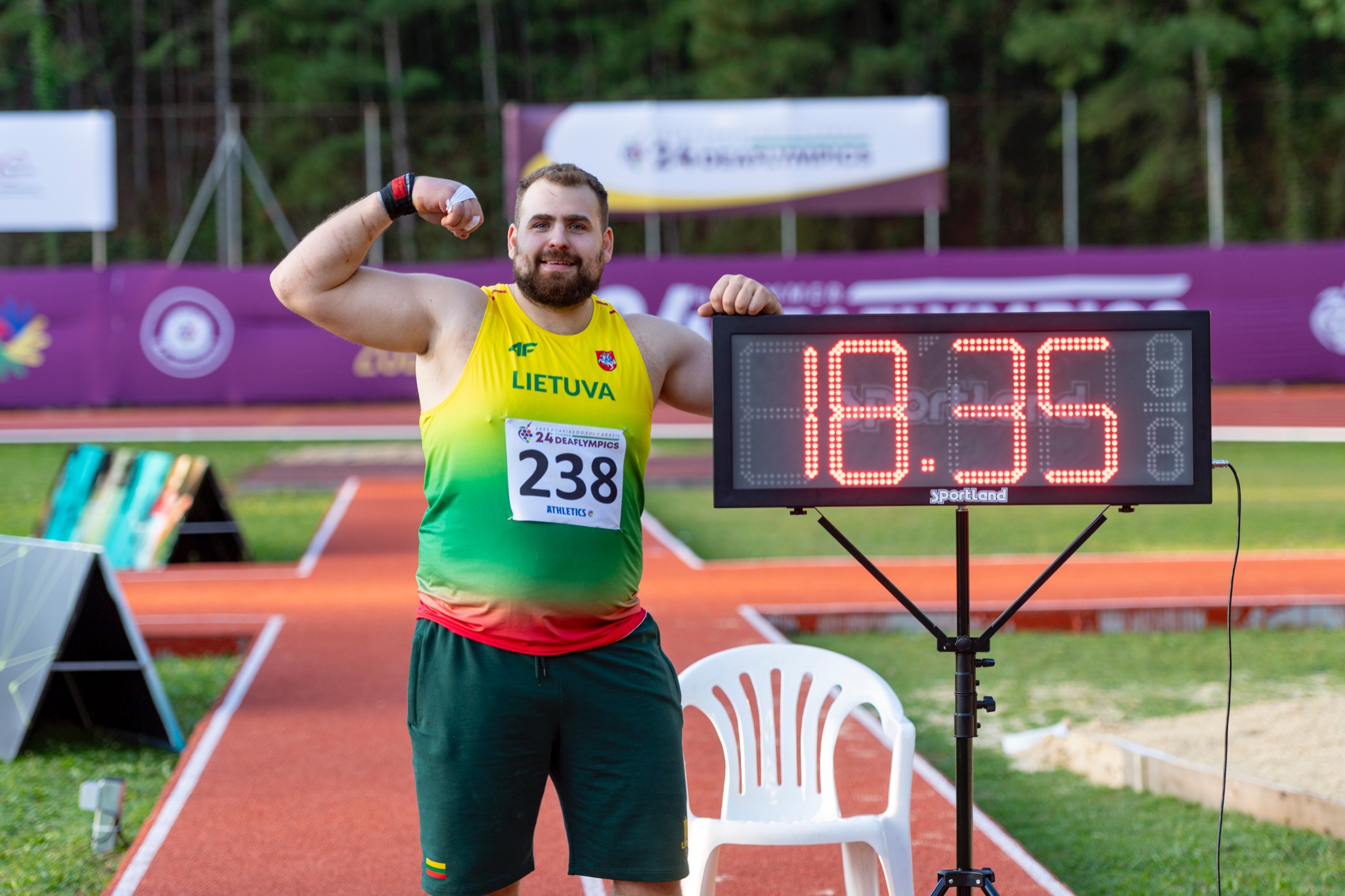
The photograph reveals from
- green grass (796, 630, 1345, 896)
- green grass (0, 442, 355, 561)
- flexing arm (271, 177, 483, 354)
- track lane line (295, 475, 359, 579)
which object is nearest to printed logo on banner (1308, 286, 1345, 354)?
track lane line (295, 475, 359, 579)

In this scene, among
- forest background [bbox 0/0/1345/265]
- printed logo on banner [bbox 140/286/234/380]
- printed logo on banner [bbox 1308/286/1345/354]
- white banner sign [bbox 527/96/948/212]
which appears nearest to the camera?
printed logo on banner [bbox 140/286/234/380]

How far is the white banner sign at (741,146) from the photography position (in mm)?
24250

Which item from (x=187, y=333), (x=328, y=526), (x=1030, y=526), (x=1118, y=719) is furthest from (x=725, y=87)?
(x=1118, y=719)

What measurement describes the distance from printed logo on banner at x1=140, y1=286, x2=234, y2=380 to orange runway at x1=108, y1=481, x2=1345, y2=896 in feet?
37.9

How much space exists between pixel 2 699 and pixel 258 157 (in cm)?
3643

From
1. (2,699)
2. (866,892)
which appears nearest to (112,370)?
(2,699)

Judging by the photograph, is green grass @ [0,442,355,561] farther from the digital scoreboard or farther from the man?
the digital scoreboard

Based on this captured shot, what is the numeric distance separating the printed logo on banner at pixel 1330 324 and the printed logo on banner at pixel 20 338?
20.0 m

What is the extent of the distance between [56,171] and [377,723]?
20716mm

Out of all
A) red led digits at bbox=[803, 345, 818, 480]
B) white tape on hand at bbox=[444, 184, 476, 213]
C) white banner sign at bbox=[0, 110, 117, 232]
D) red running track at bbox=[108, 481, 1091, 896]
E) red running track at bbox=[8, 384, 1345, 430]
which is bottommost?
red running track at bbox=[108, 481, 1091, 896]

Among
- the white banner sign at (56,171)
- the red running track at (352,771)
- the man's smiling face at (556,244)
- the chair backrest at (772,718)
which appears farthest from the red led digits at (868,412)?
the white banner sign at (56,171)

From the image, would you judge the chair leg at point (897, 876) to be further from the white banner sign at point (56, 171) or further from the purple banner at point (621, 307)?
the white banner sign at point (56, 171)

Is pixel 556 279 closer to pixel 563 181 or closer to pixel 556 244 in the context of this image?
pixel 556 244

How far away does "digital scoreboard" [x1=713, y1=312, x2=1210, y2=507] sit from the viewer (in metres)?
3.48
